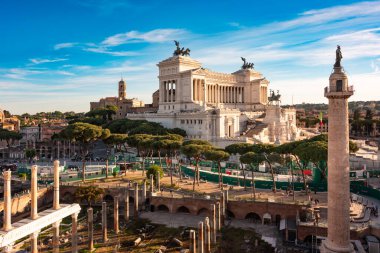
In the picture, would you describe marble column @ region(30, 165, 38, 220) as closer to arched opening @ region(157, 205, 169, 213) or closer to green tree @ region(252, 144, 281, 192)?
arched opening @ region(157, 205, 169, 213)

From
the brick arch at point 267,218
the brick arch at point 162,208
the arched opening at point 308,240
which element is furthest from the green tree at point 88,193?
the arched opening at point 308,240

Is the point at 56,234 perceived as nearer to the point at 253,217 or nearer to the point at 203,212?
the point at 203,212

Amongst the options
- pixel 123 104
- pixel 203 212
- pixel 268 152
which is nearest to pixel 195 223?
pixel 203 212

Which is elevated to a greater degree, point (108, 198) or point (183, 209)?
point (108, 198)

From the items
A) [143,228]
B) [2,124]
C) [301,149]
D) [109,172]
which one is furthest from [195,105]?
[2,124]

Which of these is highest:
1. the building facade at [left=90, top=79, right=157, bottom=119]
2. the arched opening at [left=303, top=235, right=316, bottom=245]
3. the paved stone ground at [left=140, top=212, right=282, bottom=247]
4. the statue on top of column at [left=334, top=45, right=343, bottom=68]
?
the building facade at [left=90, top=79, right=157, bottom=119]

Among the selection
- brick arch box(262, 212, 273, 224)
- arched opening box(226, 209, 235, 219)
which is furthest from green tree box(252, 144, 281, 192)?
brick arch box(262, 212, 273, 224)
